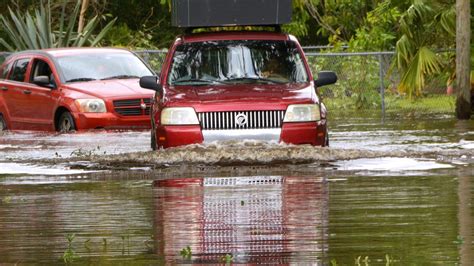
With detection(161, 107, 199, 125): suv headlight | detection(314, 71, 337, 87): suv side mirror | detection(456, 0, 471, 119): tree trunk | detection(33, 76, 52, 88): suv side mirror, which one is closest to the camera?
detection(161, 107, 199, 125): suv headlight

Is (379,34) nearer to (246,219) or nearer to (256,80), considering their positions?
(256,80)

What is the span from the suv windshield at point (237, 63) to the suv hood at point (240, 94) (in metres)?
0.33

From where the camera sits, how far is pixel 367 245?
962 centimetres

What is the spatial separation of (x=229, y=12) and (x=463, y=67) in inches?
317

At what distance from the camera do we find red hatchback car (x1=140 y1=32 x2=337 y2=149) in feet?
55.8

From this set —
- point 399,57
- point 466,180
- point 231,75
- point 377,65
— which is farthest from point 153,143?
point 377,65

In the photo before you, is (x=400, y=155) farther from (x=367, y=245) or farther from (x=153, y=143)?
(x=367, y=245)

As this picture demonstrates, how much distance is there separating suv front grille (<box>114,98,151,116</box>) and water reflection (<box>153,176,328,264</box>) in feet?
28.7

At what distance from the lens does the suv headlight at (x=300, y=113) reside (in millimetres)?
17016

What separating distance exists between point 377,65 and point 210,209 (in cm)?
2119

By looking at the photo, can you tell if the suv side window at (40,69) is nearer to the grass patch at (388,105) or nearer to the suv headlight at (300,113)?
the grass patch at (388,105)

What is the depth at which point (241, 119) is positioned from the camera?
17.0 m

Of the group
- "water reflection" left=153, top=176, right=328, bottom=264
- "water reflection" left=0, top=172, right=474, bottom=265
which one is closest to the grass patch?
"water reflection" left=0, top=172, right=474, bottom=265

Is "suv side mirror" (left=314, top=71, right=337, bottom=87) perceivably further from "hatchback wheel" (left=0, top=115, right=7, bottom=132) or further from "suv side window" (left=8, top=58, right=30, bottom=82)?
"hatchback wheel" (left=0, top=115, right=7, bottom=132)
